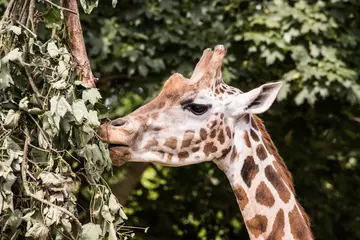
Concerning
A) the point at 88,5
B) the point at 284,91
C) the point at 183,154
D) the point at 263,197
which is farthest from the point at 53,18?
the point at 284,91

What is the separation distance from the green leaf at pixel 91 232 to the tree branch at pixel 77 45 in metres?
0.70

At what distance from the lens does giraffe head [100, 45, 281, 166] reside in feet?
16.8

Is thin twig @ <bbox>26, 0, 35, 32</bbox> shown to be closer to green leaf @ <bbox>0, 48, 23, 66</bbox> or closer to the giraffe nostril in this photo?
green leaf @ <bbox>0, 48, 23, 66</bbox>

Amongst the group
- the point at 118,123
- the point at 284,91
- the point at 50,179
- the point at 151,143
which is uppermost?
the point at 50,179

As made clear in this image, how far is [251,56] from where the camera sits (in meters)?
9.52

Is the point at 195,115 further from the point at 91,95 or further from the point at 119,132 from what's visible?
the point at 91,95

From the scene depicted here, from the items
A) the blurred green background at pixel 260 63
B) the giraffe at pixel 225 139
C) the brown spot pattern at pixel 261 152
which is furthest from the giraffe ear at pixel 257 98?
the blurred green background at pixel 260 63

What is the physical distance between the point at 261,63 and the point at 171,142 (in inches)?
178

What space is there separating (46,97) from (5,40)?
1.12 ft

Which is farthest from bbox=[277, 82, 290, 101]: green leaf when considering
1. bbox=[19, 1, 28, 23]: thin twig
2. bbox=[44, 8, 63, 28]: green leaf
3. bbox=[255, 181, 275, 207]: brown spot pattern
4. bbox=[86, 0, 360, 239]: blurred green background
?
bbox=[19, 1, 28, 23]: thin twig

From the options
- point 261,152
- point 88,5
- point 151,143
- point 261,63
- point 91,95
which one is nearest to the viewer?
point 91,95

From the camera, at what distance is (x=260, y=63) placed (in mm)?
9562

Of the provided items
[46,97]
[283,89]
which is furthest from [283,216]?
[283,89]

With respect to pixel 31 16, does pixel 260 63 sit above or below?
below
